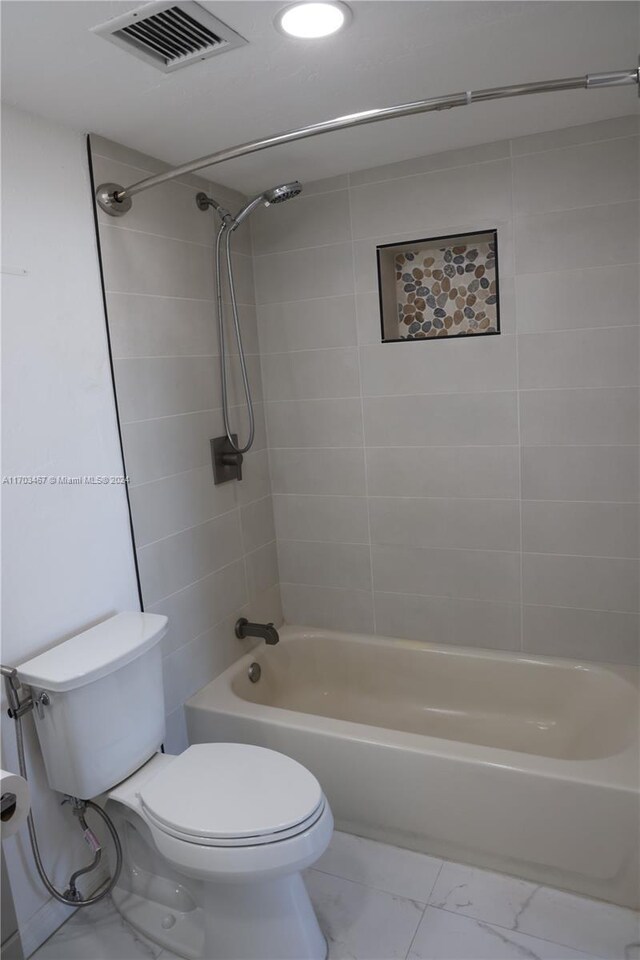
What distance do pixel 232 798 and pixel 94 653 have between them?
1.71 ft

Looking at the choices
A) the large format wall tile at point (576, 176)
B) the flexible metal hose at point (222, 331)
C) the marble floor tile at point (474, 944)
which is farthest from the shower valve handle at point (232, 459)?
the marble floor tile at point (474, 944)

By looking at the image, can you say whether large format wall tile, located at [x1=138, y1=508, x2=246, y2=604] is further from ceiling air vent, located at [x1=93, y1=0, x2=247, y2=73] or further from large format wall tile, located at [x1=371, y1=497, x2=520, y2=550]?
ceiling air vent, located at [x1=93, y1=0, x2=247, y2=73]

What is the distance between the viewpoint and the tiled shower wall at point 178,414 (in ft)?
6.73

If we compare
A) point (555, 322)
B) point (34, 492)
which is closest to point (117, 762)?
point (34, 492)

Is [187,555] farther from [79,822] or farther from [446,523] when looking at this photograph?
[446,523]

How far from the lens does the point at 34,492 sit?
1.76 meters

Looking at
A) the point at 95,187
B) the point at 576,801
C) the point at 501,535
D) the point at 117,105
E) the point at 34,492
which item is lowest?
the point at 576,801

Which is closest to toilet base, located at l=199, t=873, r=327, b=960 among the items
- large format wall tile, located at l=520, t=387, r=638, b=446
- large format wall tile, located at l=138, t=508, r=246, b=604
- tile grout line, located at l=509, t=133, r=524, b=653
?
large format wall tile, located at l=138, t=508, r=246, b=604

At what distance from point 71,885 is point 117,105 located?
2.12m

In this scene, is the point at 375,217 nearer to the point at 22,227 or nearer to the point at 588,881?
the point at 22,227

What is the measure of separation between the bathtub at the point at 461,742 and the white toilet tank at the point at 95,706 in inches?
19.3

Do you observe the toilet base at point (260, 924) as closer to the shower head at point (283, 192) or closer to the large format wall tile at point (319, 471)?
the large format wall tile at point (319, 471)

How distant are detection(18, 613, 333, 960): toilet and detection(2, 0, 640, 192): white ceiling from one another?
1.42 metres

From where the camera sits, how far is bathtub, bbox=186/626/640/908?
6.00 feet
